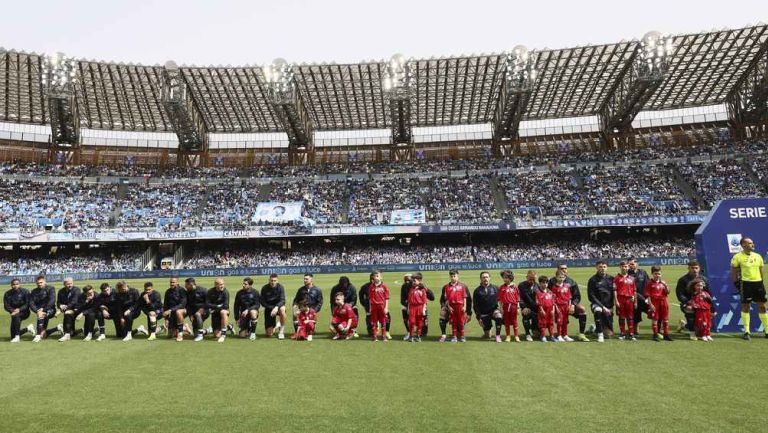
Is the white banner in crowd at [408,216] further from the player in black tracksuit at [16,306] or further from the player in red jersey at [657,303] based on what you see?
the player in black tracksuit at [16,306]

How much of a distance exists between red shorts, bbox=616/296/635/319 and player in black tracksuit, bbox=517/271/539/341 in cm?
176

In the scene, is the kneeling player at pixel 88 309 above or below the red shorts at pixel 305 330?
above

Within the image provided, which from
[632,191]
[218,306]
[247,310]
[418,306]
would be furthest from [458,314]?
[632,191]

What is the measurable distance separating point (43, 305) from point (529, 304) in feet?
38.4

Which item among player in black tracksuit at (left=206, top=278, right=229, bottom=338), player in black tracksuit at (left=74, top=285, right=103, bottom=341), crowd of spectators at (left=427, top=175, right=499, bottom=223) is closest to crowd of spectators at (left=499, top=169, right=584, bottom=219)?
crowd of spectators at (left=427, top=175, right=499, bottom=223)

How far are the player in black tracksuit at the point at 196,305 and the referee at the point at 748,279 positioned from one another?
11713 mm

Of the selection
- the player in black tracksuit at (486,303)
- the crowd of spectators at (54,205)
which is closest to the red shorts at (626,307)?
the player in black tracksuit at (486,303)

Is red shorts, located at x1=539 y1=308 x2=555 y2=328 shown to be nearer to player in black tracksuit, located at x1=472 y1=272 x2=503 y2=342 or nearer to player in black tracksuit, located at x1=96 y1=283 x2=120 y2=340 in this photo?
player in black tracksuit, located at x1=472 y1=272 x2=503 y2=342

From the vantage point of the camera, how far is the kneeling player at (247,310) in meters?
11.9

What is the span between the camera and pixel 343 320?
11734 mm

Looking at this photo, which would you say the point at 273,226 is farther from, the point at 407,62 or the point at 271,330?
the point at 271,330

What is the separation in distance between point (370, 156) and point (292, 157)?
8.81 m

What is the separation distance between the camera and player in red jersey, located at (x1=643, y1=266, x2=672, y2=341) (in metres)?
10.7

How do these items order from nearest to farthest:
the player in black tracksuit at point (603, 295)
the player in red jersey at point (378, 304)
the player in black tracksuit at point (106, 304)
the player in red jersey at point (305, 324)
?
the player in black tracksuit at point (603, 295), the player in red jersey at point (378, 304), the player in red jersey at point (305, 324), the player in black tracksuit at point (106, 304)
